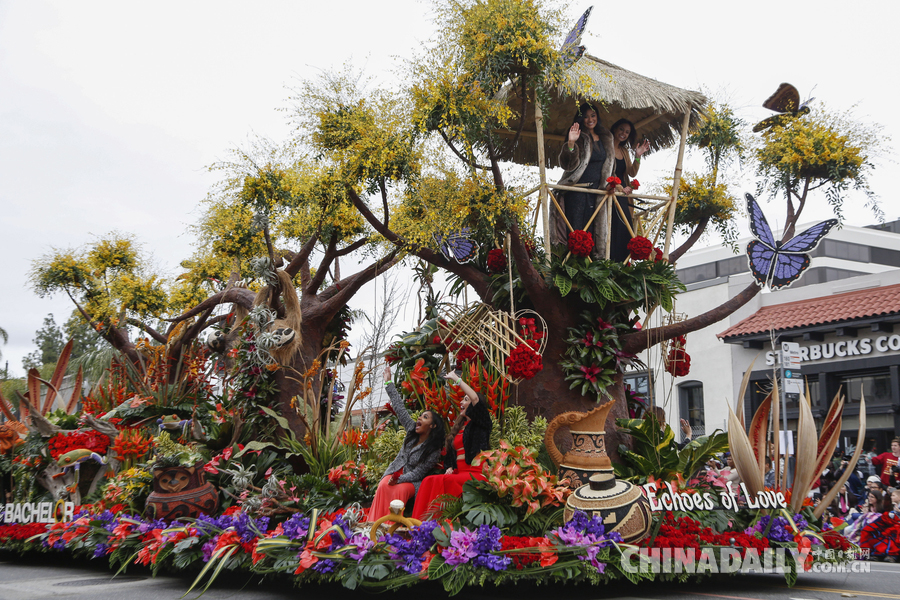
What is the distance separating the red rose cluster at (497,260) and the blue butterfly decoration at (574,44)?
2.33 meters

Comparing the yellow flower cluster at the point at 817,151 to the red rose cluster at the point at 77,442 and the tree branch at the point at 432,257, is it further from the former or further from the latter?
the red rose cluster at the point at 77,442

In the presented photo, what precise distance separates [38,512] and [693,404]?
60.3ft

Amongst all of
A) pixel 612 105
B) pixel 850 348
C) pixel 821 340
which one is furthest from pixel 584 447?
pixel 821 340

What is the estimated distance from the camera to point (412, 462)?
23.7 ft

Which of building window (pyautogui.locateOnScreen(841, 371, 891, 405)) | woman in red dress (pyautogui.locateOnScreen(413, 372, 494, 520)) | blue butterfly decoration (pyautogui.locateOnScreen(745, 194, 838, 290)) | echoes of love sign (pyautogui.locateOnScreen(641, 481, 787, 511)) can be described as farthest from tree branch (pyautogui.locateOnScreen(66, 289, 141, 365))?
building window (pyautogui.locateOnScreen(841, 371, 891, 405))

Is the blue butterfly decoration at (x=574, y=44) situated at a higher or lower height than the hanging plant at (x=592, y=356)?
higher

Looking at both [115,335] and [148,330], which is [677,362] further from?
[115,335]

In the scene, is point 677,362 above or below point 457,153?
below

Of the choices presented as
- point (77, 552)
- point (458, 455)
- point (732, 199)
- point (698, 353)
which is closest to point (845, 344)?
point (698, 353)

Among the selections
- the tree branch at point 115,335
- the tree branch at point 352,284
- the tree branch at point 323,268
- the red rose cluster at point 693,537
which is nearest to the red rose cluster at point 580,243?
the red rose cluster at point 693,537

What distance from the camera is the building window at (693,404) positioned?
2178cm

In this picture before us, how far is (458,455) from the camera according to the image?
7.28 meters

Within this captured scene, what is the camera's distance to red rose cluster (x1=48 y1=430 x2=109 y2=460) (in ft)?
31.0

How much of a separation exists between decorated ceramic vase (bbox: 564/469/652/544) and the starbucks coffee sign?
1193 centimetres
